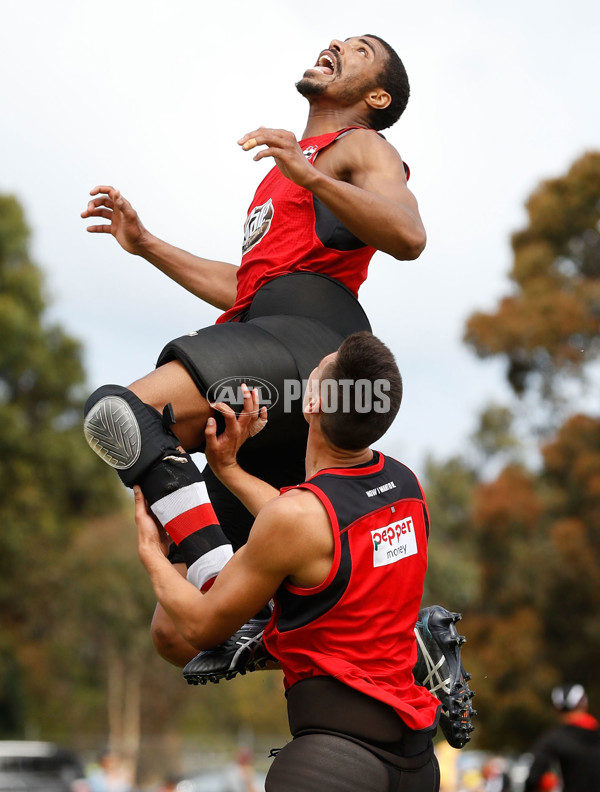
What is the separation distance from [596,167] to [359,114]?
67.4 ft

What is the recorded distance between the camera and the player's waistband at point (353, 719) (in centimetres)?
352

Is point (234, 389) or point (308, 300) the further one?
point (308, 300)

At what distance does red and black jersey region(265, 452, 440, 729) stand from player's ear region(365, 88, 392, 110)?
1563 mm

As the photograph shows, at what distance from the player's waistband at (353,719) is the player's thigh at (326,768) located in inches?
1.4

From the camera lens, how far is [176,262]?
5.00m

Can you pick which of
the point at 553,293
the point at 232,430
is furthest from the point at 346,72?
the point at 553,293

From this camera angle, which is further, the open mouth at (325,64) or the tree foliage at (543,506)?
the tree foliage at (543,506)

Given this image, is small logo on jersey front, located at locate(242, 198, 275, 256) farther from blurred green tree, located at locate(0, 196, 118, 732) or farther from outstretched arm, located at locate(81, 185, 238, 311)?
blurred green tree, located at locate(0, 196, 118, 732)

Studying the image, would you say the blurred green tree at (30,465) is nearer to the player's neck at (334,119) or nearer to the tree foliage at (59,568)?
the tree foliage at (59,568)

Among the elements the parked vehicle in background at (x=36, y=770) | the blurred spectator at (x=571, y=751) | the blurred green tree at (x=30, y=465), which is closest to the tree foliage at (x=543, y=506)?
the parked vehicle in background at (x=36, y=770)

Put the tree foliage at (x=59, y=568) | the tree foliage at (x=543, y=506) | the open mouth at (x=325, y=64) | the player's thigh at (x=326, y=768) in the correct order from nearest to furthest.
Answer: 1. the player's thigh at (x=326, y=768)
2. the open mouth at (x=325, y=64)
3. the tree foliage at (x=543, y=506)
4. the tree foliage at (x=59, y=568)

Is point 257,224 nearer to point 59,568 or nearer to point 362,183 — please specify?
point 362,183

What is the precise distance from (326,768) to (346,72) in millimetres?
2632

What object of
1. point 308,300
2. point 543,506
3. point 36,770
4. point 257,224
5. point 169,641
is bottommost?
point 36,770
